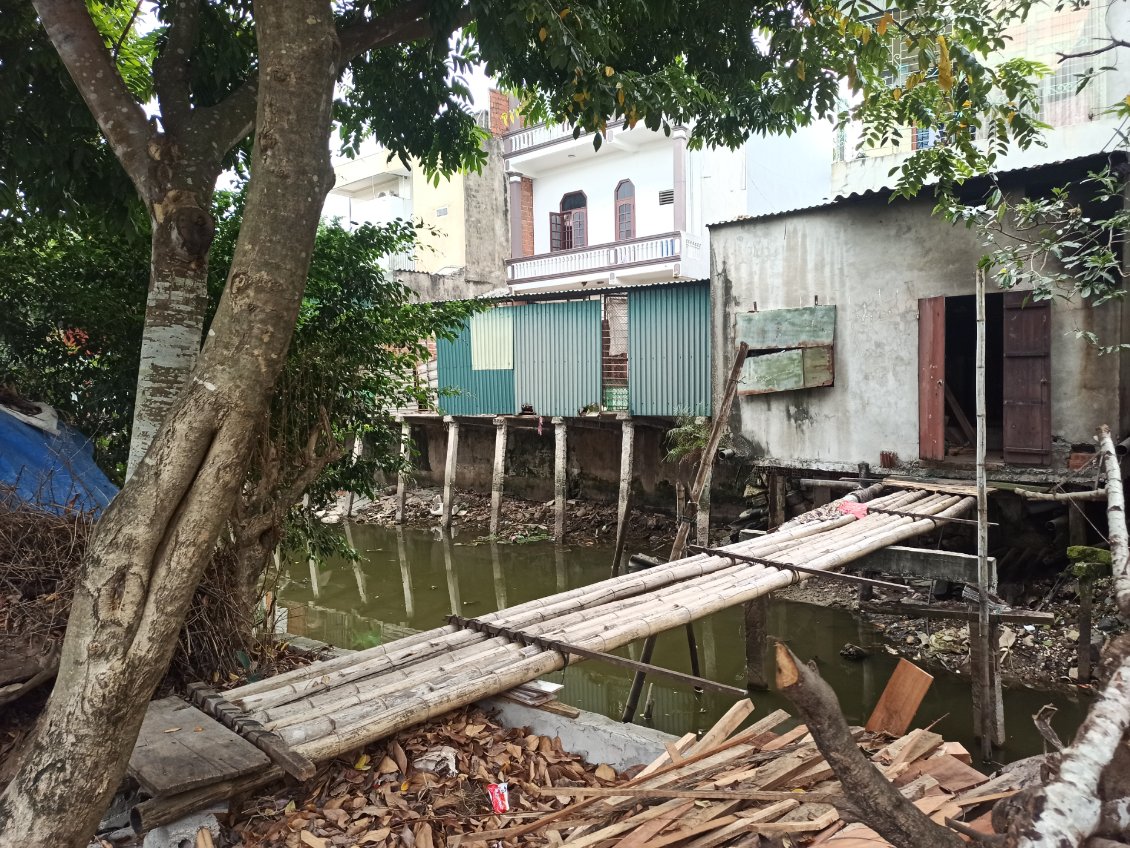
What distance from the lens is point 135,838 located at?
2936 mm

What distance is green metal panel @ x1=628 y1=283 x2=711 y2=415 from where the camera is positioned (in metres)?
11.8

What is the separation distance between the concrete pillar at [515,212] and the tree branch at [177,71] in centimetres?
1462

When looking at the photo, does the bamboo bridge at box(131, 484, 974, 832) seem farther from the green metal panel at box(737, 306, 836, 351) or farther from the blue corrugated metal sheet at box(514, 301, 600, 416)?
the blue corrugated metal sheet at box(514, 301, 600, 416)

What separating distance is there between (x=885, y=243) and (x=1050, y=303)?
1.99 meters

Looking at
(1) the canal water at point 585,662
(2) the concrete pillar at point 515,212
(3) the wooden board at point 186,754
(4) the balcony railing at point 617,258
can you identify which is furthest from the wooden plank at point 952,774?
(2) the concrete pillar at point 515,212

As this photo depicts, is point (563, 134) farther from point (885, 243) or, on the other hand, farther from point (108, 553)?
point (108, 553)

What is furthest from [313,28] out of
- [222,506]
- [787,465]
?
[787,465]

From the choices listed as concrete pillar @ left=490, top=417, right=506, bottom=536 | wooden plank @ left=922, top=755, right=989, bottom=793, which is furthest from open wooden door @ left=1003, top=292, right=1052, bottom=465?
concrete pillar @ left=490, top=417, right=506, bottom=536

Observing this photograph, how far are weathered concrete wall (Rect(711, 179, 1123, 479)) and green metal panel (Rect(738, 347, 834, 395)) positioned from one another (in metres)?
0.20

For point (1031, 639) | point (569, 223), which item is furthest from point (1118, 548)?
point (569, 223)

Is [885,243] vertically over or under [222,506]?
over

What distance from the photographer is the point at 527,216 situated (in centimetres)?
1828

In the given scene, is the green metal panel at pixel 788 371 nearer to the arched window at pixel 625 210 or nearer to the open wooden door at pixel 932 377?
the open wooden door at pixel 932 377

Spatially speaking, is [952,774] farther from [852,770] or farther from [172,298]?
[172,298]
